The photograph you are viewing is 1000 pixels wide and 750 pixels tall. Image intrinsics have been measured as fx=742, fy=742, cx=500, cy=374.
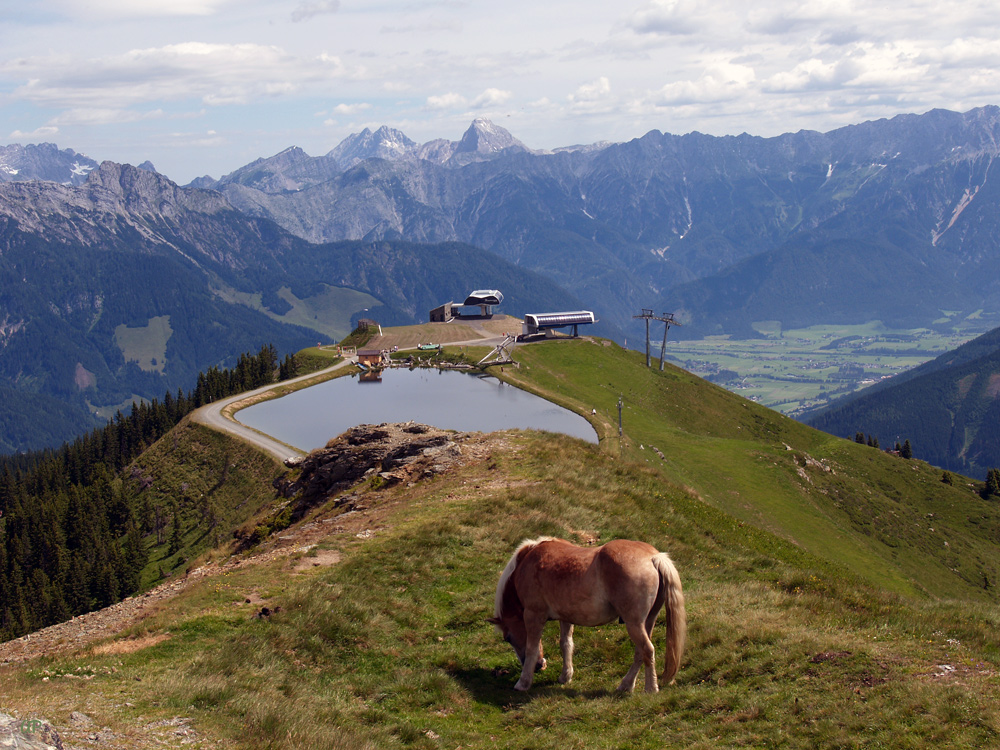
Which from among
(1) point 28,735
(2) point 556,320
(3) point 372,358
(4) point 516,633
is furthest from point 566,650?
(2) point 556,320

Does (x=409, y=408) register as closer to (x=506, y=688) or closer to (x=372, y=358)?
(x=372, y=358)

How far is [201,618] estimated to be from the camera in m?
21.5

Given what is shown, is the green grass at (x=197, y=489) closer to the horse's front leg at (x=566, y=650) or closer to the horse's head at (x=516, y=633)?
the horse's head at (x=516, y=633)

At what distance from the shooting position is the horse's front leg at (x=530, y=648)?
59.2 feet

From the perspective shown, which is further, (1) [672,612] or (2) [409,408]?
(2) [409,408]

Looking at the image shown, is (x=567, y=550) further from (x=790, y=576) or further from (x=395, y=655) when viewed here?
(x=790, y=576)

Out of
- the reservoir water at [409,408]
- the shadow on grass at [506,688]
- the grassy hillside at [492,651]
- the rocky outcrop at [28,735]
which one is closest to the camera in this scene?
the rocky outcrop at [28,735]

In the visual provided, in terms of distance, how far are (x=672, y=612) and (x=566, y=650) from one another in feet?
10.1

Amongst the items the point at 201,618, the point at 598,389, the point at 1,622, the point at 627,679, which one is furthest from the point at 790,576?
the point at 1,622

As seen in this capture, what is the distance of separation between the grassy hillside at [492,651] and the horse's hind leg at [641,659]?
35cm

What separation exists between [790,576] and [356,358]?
383 ft

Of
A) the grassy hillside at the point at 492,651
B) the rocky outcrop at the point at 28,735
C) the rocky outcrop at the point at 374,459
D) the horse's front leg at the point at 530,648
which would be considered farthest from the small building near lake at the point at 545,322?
the rocky outcrop at the point at 28,735

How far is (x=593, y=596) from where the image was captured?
17156 mm

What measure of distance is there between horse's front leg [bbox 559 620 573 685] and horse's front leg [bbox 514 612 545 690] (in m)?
0.57
